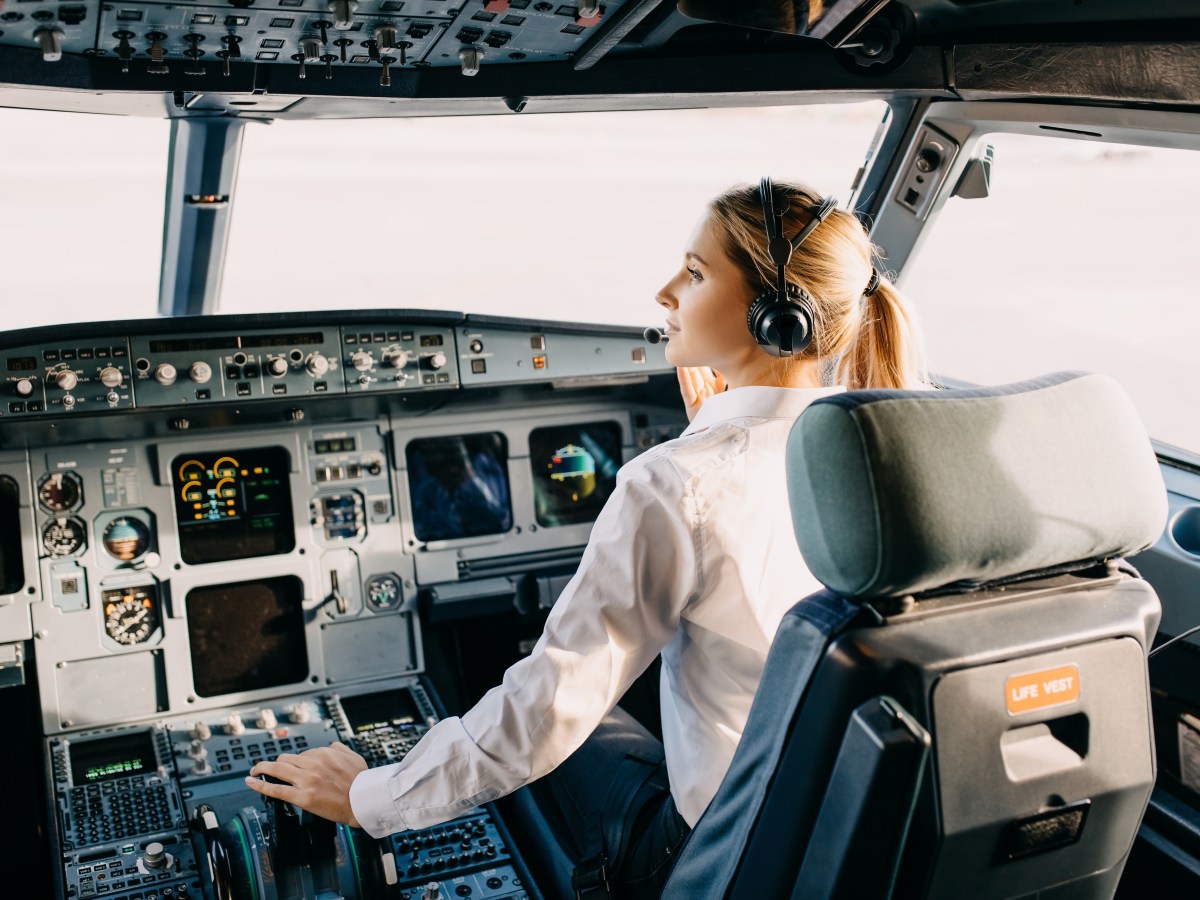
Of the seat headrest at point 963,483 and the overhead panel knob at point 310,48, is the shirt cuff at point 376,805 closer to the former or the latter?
the seat headrest at point 963,483

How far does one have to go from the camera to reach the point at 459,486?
3014 millimetres

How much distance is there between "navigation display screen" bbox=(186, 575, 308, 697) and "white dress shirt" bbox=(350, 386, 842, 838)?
1587 mm

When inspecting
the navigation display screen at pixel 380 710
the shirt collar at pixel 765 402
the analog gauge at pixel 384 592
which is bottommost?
the navigation display screen at pixel 380 710

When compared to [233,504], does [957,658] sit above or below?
below

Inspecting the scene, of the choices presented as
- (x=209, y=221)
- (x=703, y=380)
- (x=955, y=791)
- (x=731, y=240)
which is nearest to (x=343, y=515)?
(x=209, y=221)

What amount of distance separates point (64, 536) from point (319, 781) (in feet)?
5.10

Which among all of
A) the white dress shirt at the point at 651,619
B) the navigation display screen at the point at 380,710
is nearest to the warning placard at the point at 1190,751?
the white dress shirt at the point at 651,619

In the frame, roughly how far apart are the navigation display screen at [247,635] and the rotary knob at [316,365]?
0.60 meters

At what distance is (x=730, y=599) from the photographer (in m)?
1.26

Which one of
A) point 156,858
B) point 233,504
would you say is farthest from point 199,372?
A: point 156,858

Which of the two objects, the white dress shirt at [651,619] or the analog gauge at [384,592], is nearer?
the white dress shirt at [651,619]

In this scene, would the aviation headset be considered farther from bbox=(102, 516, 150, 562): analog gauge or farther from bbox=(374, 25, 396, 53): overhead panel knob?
bbox=(102, 516, 150, 562): analog gauge

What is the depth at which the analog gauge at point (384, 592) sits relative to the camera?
9.49 feet

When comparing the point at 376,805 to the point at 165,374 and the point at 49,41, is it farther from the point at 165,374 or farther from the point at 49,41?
the point at 165,374
